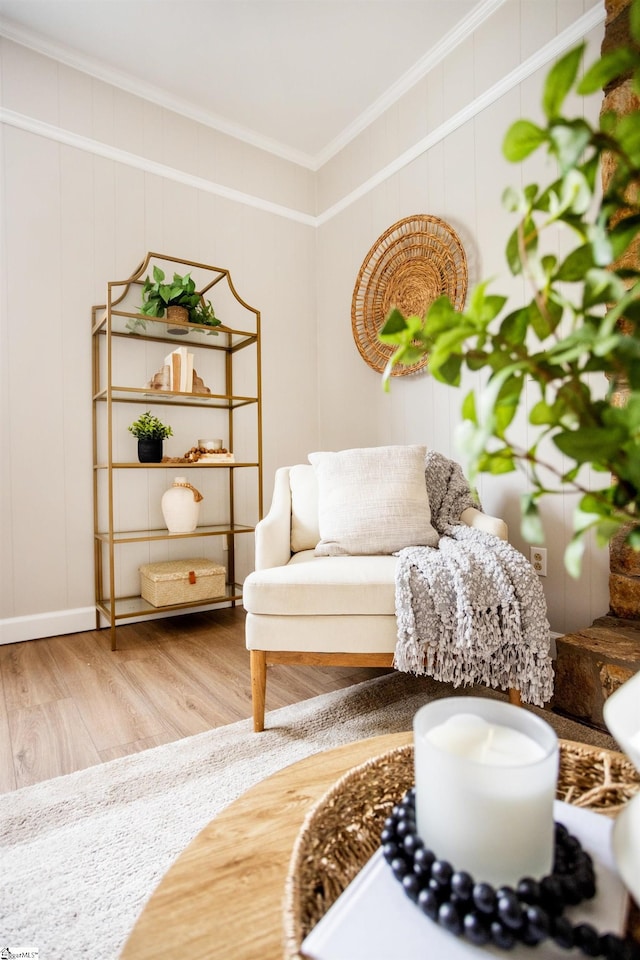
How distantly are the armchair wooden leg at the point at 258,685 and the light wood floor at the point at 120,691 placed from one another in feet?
0.45

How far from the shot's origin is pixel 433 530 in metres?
1.85

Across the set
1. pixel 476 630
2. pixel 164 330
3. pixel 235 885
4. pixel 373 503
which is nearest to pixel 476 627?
pixel 476 630

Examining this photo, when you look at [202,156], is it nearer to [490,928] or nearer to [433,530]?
[433,530]

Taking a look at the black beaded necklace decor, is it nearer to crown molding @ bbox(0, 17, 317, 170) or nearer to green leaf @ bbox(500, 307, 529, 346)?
green leaf @ bbox(500, 307, 529, 346)

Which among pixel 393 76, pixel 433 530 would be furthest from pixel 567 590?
pixel 393 76

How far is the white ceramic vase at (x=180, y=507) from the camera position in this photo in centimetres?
251

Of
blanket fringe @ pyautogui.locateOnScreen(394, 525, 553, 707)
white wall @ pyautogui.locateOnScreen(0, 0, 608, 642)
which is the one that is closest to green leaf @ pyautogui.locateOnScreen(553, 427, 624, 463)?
blanket fringe @ pyautogui.locateOnScreen(394, 525, 553, 707)

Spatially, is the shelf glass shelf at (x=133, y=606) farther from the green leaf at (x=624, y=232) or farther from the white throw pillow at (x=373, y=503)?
the green leaf at (x=624, y=232)

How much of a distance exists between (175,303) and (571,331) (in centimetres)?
239

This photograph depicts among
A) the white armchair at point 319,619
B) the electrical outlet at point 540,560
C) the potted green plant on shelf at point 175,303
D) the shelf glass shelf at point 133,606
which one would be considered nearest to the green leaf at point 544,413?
the white armchair at point 319,619

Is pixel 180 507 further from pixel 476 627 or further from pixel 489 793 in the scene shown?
pixel 489 793

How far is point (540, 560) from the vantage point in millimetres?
2107

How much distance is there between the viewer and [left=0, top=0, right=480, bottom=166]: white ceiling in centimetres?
220

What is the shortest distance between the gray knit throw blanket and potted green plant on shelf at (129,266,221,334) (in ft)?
5.67
